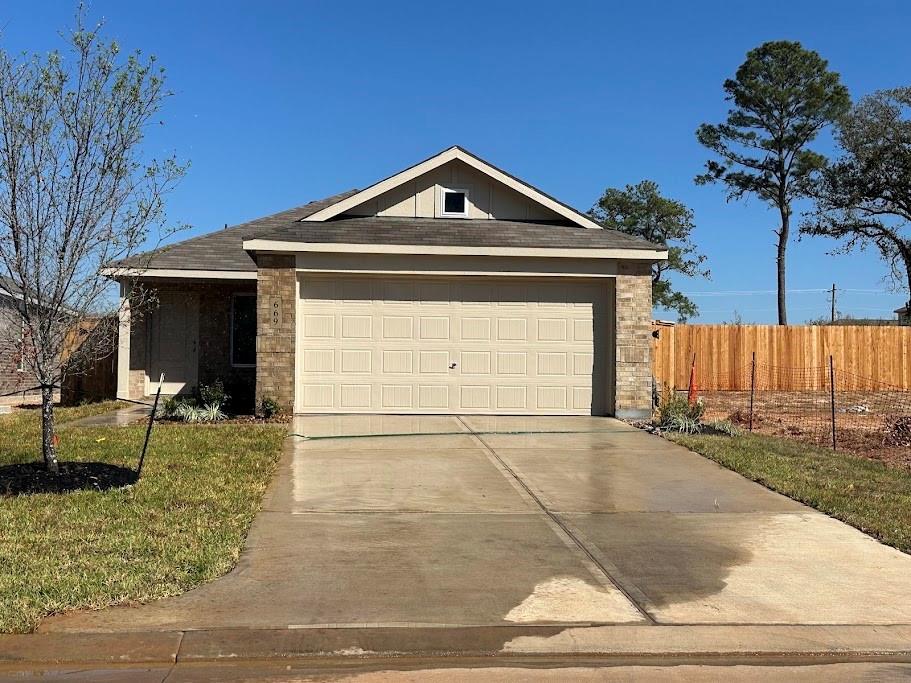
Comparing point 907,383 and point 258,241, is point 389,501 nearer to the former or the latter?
point 258,241

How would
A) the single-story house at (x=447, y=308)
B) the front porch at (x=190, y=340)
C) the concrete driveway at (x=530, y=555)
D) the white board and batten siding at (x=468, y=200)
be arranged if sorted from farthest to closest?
1. the front porch at (x=190, y=340)
2. the white board and batten siding at (x=468, y=200)
3. the single-story house at (x=447, y=308)
4. the concrete driveway at (x=530, y=555)

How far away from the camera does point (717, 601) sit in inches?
211

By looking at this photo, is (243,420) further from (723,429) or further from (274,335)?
(723,429)

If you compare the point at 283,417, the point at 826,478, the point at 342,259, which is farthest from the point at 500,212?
the point at 826,478

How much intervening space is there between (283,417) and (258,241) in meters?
3.00

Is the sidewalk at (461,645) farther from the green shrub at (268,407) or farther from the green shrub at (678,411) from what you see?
the green shrub at (268,407)

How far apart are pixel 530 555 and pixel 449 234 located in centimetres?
903

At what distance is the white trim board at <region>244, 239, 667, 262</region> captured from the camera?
13.8 meters

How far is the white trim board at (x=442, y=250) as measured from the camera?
13.8m

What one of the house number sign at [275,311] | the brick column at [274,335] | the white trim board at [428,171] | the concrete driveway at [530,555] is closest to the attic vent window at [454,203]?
the white trim board at [428,171]

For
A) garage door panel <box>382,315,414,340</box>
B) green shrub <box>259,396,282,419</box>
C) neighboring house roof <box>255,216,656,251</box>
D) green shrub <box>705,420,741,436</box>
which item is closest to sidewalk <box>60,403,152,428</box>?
green shrub <box>259,396,282,419</box>

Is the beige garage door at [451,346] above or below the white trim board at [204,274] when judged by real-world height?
below

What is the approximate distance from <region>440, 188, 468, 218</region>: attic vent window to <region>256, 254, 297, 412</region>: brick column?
132 inches

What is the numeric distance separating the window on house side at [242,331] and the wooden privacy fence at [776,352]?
42.4ft
